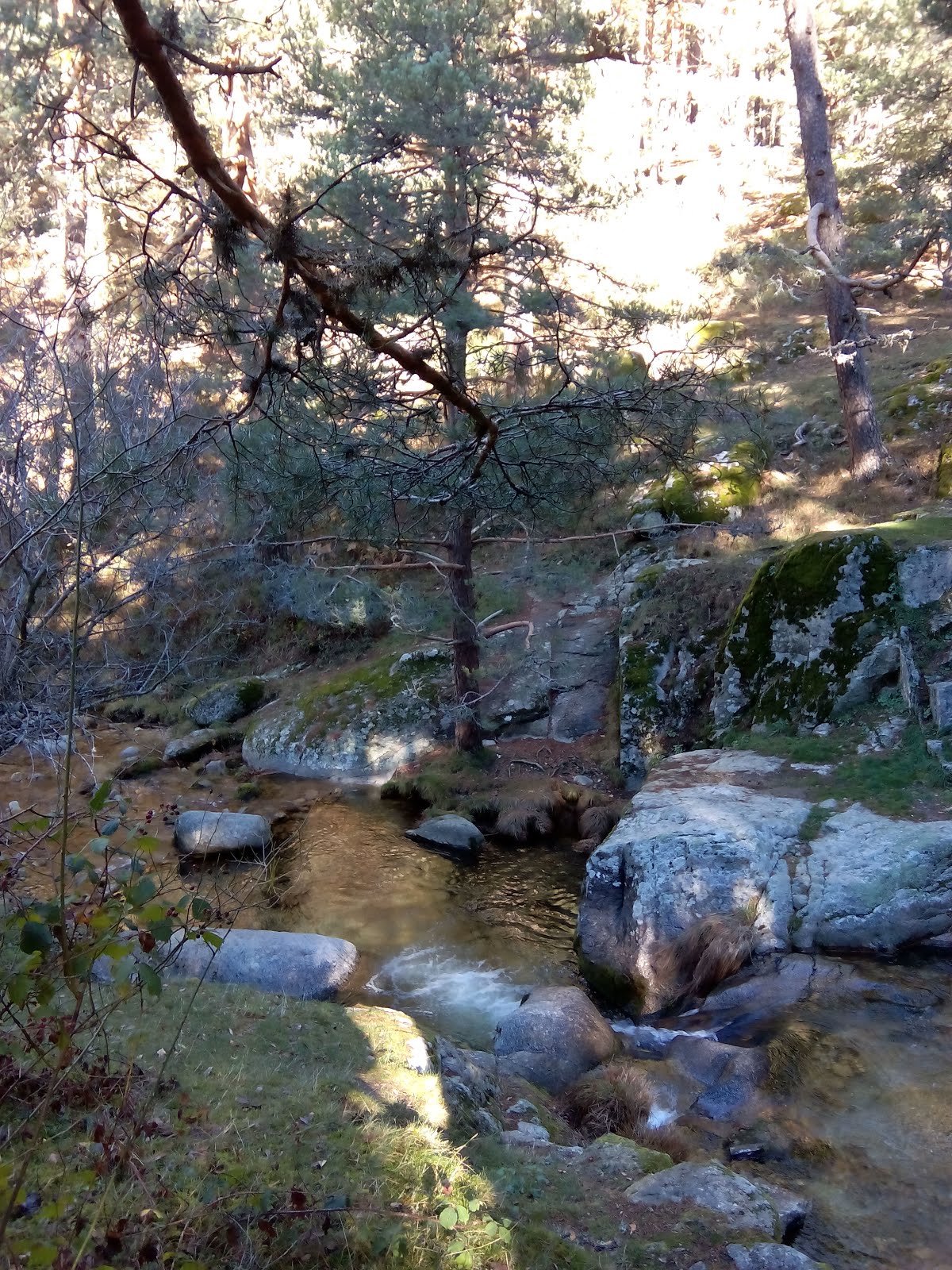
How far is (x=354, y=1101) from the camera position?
3277mm

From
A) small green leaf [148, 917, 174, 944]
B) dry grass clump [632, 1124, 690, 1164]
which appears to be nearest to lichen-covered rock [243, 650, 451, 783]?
dry grass clump [632, 1124, 690, 1164]

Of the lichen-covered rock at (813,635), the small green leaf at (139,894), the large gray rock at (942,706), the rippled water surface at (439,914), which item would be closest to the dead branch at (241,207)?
the small green leaf at (139,894)

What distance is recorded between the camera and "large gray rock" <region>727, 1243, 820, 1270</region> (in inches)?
116

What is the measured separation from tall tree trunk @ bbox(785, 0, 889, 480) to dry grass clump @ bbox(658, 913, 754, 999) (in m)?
8.24

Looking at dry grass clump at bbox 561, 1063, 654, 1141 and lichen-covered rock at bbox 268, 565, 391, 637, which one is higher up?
lichen-covered rock at bbox 268, 565, 391, 637

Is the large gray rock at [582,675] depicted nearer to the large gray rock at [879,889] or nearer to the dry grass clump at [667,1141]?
the large gray rock at [879,889]

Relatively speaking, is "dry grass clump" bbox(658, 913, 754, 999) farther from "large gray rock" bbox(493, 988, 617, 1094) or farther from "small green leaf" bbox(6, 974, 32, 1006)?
"small green leaf" bbox(6, 974, 32, 1006)

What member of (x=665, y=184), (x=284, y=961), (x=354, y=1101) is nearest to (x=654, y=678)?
(x=284, y=961)

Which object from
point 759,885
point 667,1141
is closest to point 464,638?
point 759,885

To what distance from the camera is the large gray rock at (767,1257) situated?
2.96m

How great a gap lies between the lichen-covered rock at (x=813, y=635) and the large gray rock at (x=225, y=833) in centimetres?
526

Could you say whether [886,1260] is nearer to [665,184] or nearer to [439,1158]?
[439,1158]

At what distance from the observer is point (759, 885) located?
616cm

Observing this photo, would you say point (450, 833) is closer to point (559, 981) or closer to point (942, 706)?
point (559, 981)
